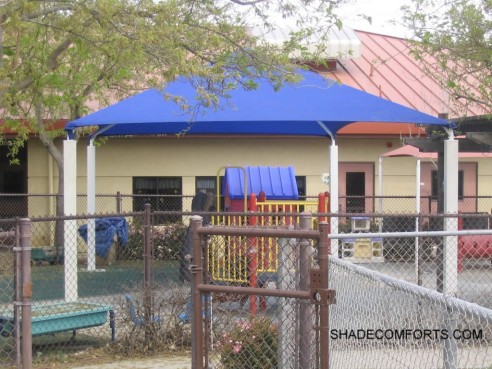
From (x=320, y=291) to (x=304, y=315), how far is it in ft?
1.16

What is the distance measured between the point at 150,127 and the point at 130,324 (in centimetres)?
640

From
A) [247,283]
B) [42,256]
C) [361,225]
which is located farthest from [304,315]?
[361,225]

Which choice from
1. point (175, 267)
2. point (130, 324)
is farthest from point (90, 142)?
point (130, 324)

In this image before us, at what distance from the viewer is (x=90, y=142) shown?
45.8ft

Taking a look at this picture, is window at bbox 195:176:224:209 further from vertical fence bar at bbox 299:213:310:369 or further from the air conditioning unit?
vertical fence bar at bbox 299:213:310:369

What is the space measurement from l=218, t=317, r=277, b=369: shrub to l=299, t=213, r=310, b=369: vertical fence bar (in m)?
1.32

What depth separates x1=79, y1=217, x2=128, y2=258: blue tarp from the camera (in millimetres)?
16344

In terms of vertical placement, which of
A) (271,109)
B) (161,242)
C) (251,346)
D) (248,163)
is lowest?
(251,346)

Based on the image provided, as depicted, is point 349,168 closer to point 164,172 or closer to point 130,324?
point 164,172

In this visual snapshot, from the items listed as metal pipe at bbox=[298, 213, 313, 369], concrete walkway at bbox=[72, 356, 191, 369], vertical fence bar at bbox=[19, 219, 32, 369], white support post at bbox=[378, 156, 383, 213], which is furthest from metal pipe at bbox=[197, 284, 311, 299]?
white support post at bbox=[378, 156, 383, 213]

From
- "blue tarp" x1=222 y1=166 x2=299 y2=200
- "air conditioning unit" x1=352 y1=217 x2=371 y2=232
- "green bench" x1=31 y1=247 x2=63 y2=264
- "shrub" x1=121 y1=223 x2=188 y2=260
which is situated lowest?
"green bench" x1=31 y1=247 x2=63 y2=264

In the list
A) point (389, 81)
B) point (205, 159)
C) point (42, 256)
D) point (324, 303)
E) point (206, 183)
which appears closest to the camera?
point (324, 303)

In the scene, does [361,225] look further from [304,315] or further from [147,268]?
[304,315]

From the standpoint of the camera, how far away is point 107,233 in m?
16.4
